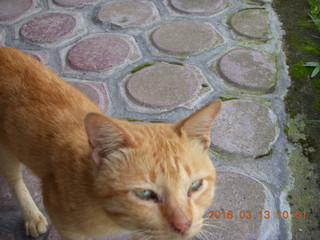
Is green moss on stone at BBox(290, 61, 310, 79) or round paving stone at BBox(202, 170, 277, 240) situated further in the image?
green moss on stone at BBox(290, 61, 310, 79)

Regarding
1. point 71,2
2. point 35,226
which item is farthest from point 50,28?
point 35,226

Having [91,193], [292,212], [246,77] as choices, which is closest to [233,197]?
[292,212]

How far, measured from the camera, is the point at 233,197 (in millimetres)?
2223

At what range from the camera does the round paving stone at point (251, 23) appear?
3.61 meters

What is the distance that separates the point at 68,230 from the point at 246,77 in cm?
209

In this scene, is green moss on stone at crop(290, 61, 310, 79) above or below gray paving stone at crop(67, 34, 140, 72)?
below

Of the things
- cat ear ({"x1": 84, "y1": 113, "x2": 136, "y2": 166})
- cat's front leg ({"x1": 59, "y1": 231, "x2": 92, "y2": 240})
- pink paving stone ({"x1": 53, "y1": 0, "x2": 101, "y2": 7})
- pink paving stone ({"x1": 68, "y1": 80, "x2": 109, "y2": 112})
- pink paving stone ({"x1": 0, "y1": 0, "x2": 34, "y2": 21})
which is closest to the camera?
cat ear ({"x1": 84, "y1": 113, "x2": 136, "y2": 166})

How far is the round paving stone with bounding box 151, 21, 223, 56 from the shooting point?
11.3 feet

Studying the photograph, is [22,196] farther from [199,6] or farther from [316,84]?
[199,6]

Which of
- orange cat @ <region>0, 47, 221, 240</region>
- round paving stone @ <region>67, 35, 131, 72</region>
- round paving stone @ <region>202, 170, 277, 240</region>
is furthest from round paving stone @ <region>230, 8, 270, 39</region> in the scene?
orange cat @ <region>0, 47, 221, 240</region>

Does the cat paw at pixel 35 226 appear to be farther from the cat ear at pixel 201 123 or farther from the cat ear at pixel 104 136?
the cat ear at pixel 201 123

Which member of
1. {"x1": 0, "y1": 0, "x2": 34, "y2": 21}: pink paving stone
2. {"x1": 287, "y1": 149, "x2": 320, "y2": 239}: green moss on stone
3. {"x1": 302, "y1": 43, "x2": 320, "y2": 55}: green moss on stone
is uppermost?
{"x1": 0, "y1": 0, "x2": 34, "y2": 21}: pink paving stone

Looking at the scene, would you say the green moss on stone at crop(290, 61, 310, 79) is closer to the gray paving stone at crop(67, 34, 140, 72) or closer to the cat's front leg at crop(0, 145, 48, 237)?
the gray paving stone at crop(67, 34, 140, 72)

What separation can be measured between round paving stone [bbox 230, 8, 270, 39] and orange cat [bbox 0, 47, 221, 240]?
229cm
